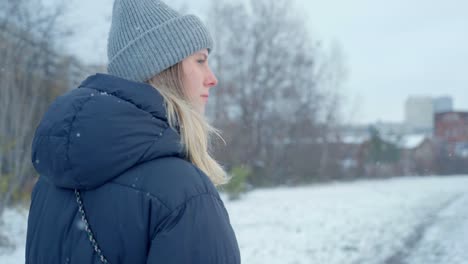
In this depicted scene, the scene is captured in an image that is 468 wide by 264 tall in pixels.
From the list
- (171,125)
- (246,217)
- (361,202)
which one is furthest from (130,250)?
(361,202)

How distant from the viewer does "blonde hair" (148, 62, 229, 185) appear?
1.23 meters

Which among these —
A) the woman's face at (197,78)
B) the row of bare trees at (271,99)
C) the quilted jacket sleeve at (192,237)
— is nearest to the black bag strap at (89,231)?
the quilted jacket sleeve at (192,237)

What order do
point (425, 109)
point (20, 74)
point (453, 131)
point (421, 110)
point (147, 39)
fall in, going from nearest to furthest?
point (147, 39)
point (20, 74)
point (425, 109)
point (421, 110)
point (453, 131)

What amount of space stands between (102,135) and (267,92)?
88.5ft

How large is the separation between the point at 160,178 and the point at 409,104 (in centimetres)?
3042

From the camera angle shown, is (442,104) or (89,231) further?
(442,104)

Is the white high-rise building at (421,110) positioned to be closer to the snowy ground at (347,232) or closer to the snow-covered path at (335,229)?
the snow-covered path at (335,229)

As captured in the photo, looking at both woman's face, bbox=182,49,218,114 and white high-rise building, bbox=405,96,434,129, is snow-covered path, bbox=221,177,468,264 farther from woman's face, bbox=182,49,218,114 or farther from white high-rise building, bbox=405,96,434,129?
white high-rise building, bbox=405,96,434,129

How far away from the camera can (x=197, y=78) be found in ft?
4.49

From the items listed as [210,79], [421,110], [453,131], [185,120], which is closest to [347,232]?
[210,79]

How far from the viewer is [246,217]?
→ 38.5 ft

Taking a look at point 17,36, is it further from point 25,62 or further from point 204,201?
point 204,201

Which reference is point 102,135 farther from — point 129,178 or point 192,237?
point 192,237

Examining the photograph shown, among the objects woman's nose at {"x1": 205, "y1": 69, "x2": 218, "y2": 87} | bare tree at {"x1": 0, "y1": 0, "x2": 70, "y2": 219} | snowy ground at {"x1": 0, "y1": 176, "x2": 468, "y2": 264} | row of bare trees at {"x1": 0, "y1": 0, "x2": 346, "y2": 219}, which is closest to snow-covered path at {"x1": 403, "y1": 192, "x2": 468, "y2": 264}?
snowy ground at {"x1": 0, "y1": 176, "x2": 468, "y2": 264}
